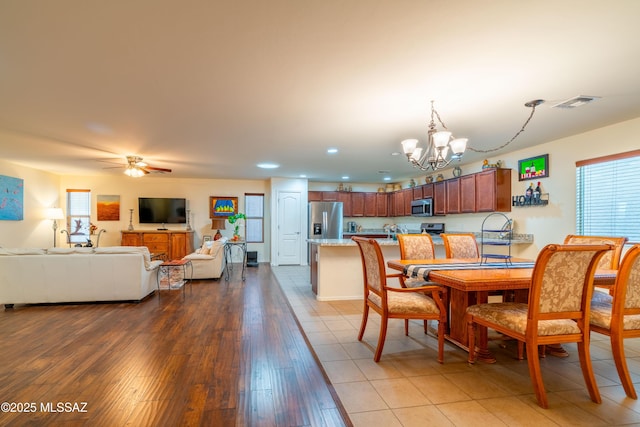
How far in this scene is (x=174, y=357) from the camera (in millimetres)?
2596

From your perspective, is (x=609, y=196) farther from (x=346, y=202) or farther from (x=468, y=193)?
(x=346, y=202)

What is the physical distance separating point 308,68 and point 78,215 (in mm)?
8174

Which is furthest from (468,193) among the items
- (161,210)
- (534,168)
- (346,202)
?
(161,210)

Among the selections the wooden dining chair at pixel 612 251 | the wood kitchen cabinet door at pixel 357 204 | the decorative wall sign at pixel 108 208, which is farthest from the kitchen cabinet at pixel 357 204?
the decorative wall sign at pixel 108 208

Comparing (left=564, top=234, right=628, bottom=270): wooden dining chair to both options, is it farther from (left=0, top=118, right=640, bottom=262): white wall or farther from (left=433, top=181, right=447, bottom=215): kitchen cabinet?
(left=433, top=181, right=447, bottom=215): kitchen cabinet

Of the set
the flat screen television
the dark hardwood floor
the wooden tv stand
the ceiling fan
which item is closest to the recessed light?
the ceiling fan

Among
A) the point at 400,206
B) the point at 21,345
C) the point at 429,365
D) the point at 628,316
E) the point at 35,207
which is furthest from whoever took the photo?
the point at 400,206

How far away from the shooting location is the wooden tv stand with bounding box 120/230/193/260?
24.2ft

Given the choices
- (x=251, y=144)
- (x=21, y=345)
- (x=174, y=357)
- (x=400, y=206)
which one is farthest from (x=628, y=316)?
(x=400, y=206)

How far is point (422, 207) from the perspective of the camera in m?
6.86

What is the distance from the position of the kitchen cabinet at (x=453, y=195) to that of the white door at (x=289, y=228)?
374 centimetres

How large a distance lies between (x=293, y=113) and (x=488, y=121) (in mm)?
2242

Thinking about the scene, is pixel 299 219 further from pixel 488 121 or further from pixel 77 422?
pixel 77 422

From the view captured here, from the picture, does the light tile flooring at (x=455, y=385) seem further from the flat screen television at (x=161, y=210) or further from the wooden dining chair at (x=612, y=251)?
the flat screen television at (x=161, y=210)
